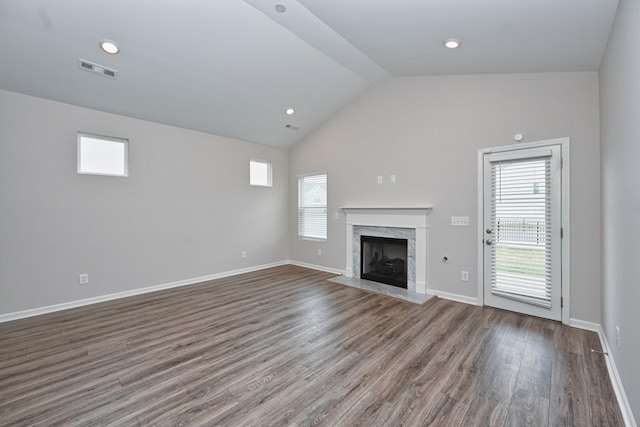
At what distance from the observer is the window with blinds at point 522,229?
10.9 feet

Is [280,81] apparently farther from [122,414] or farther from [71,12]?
[122,414]

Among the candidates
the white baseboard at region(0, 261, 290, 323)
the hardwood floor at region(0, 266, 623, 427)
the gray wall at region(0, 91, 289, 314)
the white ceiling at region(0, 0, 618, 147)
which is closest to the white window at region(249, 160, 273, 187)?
the gray wall at region(0, 91, 289, 314)

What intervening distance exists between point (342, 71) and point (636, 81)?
3495 millimetres

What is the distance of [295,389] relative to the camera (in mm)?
2064

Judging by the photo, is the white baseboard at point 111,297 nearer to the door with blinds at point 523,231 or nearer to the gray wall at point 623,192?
the door with blinds at point 523,231

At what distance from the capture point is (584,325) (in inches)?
122

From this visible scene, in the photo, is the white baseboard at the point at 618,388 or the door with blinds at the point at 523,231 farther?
the door with blinds at the point at 523,231

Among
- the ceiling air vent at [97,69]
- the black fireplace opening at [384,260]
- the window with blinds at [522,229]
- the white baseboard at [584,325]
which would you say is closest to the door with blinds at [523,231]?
the window with blinds at [522,229]

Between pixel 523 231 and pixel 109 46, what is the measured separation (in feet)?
17.1

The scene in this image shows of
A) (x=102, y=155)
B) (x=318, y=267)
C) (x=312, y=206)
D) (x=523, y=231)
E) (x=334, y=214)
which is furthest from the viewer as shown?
(x=312, y=206)

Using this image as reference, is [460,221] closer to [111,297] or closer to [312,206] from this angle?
[312,206]

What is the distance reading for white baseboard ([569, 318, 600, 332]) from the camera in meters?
3.03

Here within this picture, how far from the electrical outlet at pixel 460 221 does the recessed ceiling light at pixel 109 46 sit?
184 inches

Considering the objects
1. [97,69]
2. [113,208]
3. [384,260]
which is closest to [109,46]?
[97,69]
